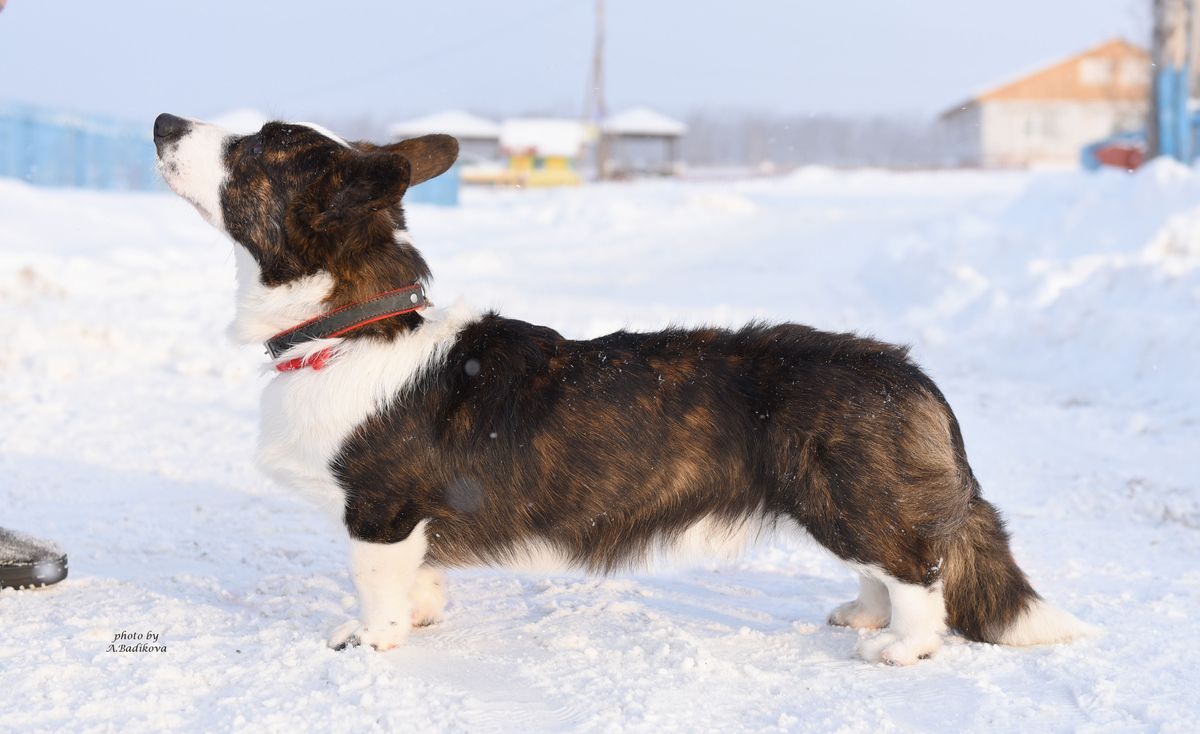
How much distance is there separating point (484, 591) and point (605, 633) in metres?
0.60

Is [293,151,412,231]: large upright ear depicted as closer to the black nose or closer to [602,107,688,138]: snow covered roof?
the black nose

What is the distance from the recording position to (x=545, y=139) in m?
41.2

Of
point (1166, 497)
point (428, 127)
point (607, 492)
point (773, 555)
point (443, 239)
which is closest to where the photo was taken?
point (607, 492)

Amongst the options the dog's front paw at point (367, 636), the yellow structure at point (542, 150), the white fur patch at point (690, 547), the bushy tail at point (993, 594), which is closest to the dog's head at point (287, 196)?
the white fur patch at point (690, 547)

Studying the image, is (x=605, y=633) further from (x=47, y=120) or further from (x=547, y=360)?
(x=47, y=120)

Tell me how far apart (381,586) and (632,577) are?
1.06 meters

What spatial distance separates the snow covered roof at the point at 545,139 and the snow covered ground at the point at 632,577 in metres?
30.6

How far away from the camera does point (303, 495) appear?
3.24 meters

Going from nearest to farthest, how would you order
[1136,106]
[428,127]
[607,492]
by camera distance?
[607,492], [1136,106], [428,127]

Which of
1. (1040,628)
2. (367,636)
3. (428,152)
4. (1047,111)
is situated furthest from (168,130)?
(1047,111)

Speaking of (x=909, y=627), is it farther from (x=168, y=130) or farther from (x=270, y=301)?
(x=168, y=130)

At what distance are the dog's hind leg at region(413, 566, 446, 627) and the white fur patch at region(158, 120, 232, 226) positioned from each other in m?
1.22

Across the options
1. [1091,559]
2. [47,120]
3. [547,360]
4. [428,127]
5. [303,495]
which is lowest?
[1091,559]

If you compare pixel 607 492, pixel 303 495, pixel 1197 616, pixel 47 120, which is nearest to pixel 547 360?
pixel 607 492
